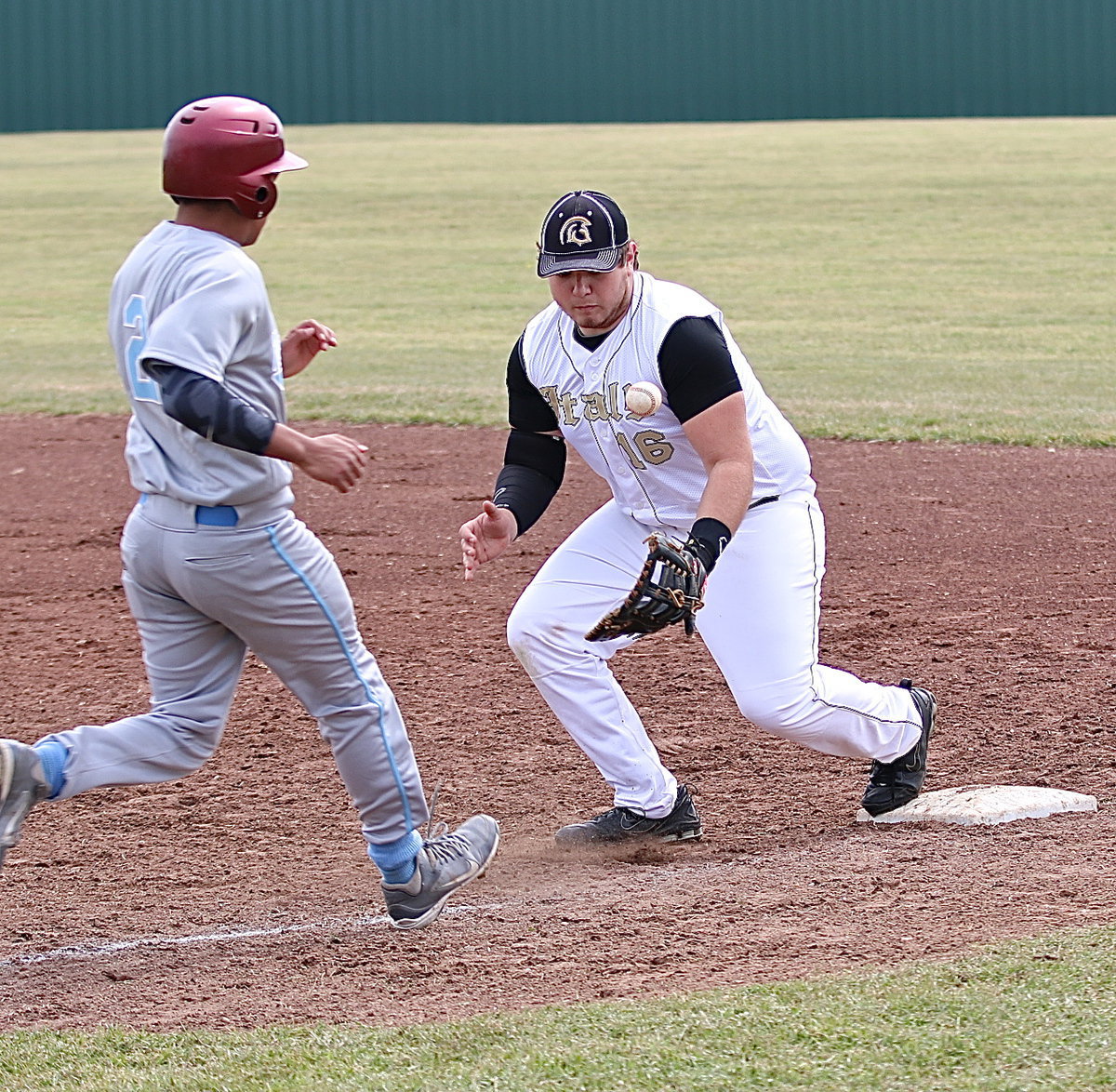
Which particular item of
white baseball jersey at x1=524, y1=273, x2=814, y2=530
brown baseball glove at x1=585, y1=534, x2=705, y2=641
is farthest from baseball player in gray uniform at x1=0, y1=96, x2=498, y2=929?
white baseball jersey at x1=524, y1=273, x2=814, y2=530

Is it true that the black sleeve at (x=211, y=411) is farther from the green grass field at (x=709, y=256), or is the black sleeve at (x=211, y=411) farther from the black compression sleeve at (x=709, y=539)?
the green grass field at (x=709, y=256)

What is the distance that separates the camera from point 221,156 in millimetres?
3217

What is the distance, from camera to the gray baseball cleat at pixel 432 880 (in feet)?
11.6

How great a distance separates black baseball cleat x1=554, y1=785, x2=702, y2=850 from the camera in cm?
421

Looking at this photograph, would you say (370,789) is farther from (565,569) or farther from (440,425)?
(440,425)

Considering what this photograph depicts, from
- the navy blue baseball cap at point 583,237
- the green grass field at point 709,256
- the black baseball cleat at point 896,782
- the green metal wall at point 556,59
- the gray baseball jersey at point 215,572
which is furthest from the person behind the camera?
the green metal wall at point 556,59

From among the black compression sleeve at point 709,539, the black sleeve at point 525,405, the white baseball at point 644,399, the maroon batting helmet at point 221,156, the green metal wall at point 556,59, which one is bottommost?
the green metal wall at point 556,59

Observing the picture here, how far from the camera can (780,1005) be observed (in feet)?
9.45

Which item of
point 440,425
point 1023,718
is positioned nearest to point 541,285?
point 440,425

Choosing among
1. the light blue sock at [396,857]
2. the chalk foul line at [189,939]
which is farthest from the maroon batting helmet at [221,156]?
the chalk foul line at [189,939]

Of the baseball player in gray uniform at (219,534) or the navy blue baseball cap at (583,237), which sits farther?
the navy blue baseball cap at (583,237)

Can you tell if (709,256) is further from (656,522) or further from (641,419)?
(641,419)

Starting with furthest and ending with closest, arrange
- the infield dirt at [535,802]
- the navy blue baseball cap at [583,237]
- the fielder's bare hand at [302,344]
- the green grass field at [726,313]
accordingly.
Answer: the navy blue baseball cap at [583,237] < the fielder's bare hand at [302,344] < the infield dirt at [535,802] < the green grass field at [726,313]

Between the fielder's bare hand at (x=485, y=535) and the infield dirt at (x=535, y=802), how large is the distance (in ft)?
2.64
